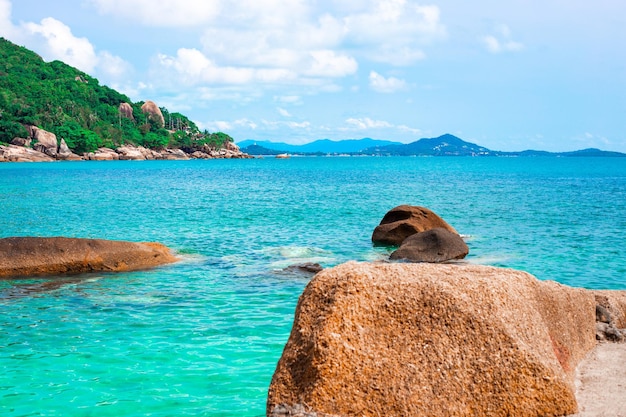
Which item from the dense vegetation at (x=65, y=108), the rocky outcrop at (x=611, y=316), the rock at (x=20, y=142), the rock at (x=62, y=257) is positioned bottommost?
the rock at (x=62, y=257)

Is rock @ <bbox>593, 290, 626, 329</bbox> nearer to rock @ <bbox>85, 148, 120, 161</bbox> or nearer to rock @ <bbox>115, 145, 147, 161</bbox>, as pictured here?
rock @ <bbox>85, 148, 120, 161</bbox>

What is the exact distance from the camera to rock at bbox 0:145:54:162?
127 m

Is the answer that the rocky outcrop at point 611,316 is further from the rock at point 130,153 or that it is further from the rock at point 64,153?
the rock at point 130,153

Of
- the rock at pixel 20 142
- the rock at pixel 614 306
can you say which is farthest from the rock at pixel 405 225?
the rock at pixel 20 142

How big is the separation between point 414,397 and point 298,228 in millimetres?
24368

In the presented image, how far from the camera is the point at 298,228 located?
30266 mm

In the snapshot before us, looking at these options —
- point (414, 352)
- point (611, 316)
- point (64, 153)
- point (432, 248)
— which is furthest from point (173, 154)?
point (414, 352)

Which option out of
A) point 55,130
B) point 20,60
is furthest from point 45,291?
point 20,60

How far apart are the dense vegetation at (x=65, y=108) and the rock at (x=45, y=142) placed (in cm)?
319

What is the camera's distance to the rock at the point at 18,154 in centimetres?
12744

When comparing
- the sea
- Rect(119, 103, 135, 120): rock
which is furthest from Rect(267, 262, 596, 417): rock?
Rect(119, 103, 135, 120): rock

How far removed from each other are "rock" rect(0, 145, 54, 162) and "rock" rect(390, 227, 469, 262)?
126 metres

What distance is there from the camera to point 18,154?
129m

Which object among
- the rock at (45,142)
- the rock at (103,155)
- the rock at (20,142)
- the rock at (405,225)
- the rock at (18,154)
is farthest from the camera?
the rock at (103,155)
